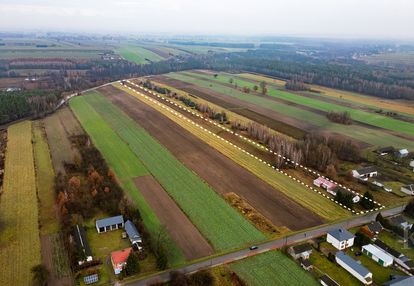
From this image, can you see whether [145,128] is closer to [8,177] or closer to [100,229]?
[8,177]

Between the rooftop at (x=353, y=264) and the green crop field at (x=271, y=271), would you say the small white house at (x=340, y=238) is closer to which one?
the rooftop at (x=353, y=264)

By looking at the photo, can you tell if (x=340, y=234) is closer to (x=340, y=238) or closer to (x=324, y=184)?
(x=340, y=238)

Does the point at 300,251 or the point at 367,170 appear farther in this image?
the point at 367,170

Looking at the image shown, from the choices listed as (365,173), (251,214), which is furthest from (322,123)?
(251,214)

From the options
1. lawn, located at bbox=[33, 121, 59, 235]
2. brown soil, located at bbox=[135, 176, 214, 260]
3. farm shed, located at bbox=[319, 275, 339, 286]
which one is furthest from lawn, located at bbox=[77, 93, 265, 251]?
lawn, located at bbox=[33, 121, 59, 235]

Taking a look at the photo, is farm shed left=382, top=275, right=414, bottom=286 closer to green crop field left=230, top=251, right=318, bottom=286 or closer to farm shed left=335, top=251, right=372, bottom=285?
farm shed left=335, top=251, right=372, bottom=285

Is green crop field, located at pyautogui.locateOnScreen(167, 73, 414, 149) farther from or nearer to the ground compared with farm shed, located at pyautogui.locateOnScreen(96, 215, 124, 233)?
farther from the ground
